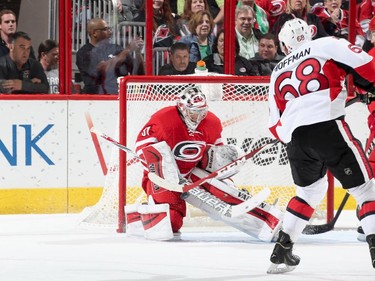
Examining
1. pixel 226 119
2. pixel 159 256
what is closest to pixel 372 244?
pixel 159 256

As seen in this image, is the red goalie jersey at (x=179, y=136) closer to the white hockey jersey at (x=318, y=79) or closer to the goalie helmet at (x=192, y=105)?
the goalie helmet at (x=192, y=105)

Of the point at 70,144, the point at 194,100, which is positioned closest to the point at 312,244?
the point at 194,100

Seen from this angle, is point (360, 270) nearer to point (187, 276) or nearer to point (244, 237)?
point (187, 276)

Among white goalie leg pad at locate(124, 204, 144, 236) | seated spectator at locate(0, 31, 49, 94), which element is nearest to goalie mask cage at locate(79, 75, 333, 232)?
white goalie leg pad at locate(124, 204, 144, 236)

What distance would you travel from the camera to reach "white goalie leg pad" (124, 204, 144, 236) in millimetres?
6086

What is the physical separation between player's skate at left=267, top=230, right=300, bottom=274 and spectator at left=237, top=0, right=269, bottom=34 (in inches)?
117

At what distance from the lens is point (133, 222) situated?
6.10 m

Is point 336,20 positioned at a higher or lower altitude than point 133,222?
higher

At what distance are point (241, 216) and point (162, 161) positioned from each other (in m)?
0.49

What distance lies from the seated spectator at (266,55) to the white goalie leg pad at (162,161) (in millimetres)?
1665

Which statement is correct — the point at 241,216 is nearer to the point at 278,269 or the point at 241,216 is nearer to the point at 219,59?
the point at 278,269

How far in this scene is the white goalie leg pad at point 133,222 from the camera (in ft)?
20.0

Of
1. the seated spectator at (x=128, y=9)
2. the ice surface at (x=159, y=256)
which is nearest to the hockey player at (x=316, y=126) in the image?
the ice surface at (x=159, y=256)

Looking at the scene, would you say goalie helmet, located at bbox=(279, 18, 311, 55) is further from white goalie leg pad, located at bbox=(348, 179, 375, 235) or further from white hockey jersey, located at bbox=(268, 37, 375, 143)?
white goalie leg pad, located at bbox=(348, 179, 375, 235)
